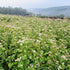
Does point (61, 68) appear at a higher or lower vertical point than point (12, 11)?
lower

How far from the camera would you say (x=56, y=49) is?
2037mm

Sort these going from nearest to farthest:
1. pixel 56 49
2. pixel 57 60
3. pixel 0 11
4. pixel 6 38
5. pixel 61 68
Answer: pixel 61 68 → pixel 57 60 → pixel 56 49 → pixel 6 38 → pixel 0 11

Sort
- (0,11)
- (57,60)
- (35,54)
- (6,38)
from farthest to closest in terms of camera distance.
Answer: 1. (0,11)
2. (6,38)
3. (57,60)
4. (35,54)

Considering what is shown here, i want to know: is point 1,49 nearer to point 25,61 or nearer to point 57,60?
point 25,61

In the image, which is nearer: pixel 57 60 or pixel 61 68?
pixel 61 68

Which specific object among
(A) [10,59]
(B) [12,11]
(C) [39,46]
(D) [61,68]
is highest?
(B) [12,11]

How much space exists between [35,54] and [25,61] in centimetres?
21

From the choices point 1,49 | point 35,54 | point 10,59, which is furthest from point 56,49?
point 1,49

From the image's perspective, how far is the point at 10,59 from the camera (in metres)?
1.73

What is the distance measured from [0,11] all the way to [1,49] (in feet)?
43.0

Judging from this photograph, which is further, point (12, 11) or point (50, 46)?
point (12, 11)

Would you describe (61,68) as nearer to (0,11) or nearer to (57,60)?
(57,60)

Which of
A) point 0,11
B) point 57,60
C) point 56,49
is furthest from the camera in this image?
point 0,11

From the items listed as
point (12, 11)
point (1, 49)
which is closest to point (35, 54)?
point (1, 49)
